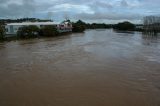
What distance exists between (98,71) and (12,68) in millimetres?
4572

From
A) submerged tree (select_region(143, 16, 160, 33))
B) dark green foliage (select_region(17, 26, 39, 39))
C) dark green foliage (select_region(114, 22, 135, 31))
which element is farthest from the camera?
dark green foliage (select_region(114, 22, 135, 31))

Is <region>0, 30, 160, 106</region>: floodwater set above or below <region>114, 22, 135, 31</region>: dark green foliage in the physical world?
below

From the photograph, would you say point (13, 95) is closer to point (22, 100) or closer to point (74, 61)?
point (22, 100)

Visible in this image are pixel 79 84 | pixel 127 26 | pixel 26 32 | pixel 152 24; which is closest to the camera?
pixel 79 84

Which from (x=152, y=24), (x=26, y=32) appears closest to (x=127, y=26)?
(x=152, y=24)

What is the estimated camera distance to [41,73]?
11.6 metres

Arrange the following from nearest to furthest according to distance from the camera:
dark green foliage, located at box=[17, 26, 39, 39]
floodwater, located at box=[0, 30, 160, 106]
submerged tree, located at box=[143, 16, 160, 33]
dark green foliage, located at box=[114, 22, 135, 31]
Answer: floodwater, located at box=[0, 30, 160, 106], dark green foliage, located at box=[17, 26, 39, 39], submerged tree, located at box=[143, 16, 160, 33], dark green foliage, located at box=[114, 22, 135, 31]

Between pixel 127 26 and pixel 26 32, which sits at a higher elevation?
pixel 127 26

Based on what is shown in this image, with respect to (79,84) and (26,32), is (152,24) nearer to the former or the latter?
(26,32)

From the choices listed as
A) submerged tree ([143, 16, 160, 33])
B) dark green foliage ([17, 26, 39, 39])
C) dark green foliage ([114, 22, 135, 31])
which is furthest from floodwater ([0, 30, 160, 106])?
dark green foliage ([114, 22, 135, 31])

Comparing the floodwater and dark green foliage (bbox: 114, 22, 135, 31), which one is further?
dark green foliage (bbox: 114, 22, 135, 31)

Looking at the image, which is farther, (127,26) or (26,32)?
(127,26)

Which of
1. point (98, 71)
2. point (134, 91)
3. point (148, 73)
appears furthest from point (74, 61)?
point (134, 91)

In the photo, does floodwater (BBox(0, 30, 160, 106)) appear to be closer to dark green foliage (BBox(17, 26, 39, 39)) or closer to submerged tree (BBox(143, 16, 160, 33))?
dark green foliage (BBox(17, 26, 39, 39))
